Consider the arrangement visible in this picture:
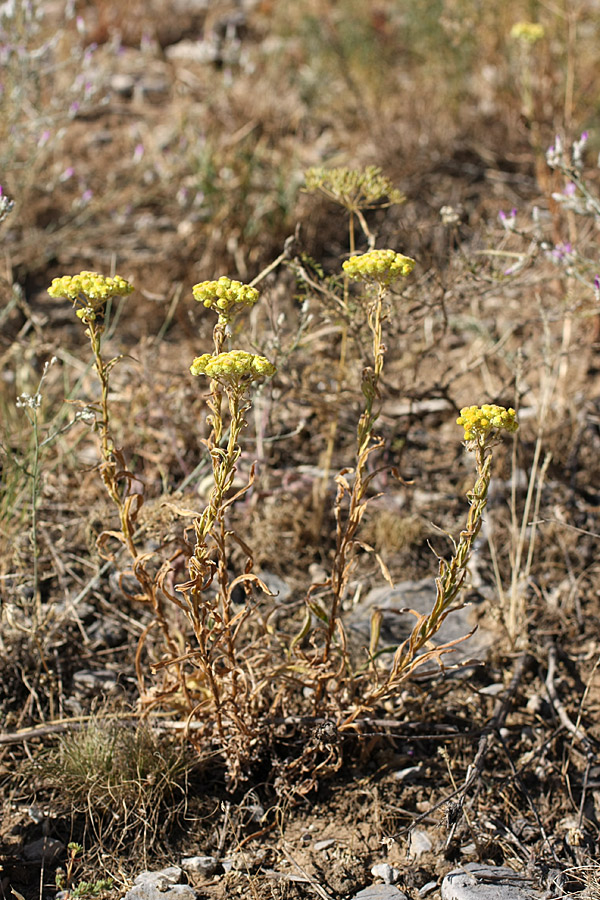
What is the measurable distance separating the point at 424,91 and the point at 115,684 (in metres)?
4.24

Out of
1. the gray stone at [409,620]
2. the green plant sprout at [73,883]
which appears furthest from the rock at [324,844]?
the gray stone at [409,620]

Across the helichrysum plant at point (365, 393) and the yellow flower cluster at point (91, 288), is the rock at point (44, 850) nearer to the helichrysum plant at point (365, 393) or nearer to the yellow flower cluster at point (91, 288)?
the helichrysum plant at point (365, 393)

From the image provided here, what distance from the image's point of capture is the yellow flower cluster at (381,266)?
1.68 meters

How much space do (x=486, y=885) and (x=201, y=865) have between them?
0.69 m

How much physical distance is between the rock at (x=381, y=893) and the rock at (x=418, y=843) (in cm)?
12

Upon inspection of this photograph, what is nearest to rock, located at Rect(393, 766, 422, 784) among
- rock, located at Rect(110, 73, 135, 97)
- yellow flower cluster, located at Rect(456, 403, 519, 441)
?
yellow flower cluster, located at Rect(456, 403, 519, 441)

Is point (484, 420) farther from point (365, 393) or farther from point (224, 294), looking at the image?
point (224, 294)

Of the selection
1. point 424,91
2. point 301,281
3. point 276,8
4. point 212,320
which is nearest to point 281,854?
point 301,281

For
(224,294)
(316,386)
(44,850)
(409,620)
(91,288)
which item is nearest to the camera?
(224,294)

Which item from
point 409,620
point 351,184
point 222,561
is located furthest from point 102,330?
point 409,620

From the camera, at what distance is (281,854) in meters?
1.96

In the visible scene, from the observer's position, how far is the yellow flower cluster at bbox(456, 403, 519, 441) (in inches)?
59.6

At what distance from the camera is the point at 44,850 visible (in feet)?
6.32

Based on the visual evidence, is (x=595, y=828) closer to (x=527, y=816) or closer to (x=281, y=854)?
(x=527, y=816)
